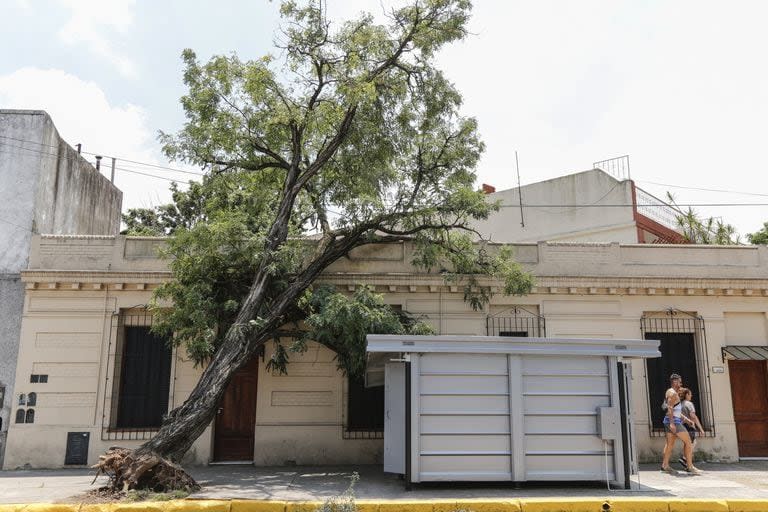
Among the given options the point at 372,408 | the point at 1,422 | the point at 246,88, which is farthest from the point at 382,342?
the point at 1,422

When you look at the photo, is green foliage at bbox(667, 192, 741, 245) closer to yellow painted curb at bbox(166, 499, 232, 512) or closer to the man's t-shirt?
the man's t-shirt

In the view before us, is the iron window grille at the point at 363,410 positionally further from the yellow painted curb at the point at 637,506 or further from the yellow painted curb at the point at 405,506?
the yellow painted curb at the point at 637,506

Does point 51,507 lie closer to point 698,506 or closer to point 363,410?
point 363,410

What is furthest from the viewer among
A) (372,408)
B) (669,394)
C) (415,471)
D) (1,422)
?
(372,408)

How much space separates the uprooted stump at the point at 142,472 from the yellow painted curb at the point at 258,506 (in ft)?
5.82

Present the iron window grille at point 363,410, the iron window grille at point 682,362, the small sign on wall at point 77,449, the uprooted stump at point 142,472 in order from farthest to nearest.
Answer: the iron window grille at point 682,362 → the iron window grille at point 363,410 → the small sign on wall at point 77,449 → the uprooted stump at point 142,472

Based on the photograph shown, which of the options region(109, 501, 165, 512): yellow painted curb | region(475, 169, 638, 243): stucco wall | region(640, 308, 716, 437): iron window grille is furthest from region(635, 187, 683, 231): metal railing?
region(109, 501, 165, 512): yellow painted curb

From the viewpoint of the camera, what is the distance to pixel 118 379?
1356cm

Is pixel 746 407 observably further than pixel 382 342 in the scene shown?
Yes

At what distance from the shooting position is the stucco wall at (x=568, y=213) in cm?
2064

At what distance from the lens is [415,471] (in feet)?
32.0

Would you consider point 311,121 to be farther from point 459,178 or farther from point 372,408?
point 372,408

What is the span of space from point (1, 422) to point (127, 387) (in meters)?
2.49

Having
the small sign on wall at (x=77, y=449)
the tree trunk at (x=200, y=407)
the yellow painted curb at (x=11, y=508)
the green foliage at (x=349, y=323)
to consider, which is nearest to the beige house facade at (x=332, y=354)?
the small sign on wall at (x=77, y=449)
